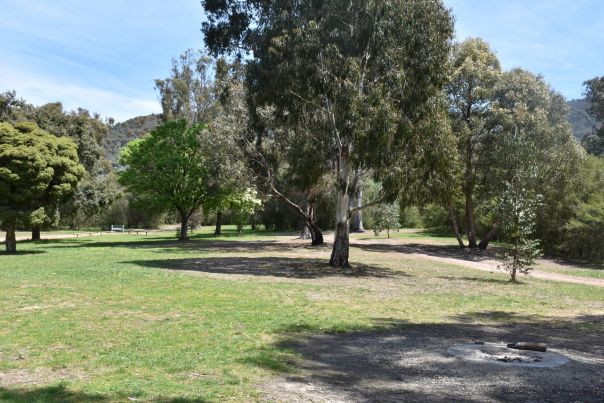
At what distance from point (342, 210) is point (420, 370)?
44.8ft

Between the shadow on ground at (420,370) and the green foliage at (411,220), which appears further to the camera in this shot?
the green foliage at (411,220)

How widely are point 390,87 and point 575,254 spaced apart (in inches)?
837

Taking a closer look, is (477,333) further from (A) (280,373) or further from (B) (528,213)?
(B) (528,213)

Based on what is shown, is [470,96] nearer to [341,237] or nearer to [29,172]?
[341,237]

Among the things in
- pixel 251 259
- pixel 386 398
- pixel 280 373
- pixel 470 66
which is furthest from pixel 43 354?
pixel 470 66

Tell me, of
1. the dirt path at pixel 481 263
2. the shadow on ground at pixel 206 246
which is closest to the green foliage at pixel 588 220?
the dirt path at pixel 481 263

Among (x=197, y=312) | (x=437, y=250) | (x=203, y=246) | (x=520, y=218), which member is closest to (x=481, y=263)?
(x=437, y=250)

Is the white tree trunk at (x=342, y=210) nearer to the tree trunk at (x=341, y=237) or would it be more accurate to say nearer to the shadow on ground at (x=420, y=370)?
the tree trunk at (x=341, y=237)

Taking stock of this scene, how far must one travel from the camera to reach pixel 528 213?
17844 millimetres

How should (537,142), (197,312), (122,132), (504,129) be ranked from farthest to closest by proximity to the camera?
(122,132), (504,129), (537,142), (197,312)

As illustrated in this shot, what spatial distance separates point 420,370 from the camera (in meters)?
6.79

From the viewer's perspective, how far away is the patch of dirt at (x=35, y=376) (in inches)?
232

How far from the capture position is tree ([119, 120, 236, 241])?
35.4 m

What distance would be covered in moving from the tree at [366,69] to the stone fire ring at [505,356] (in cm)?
1011
